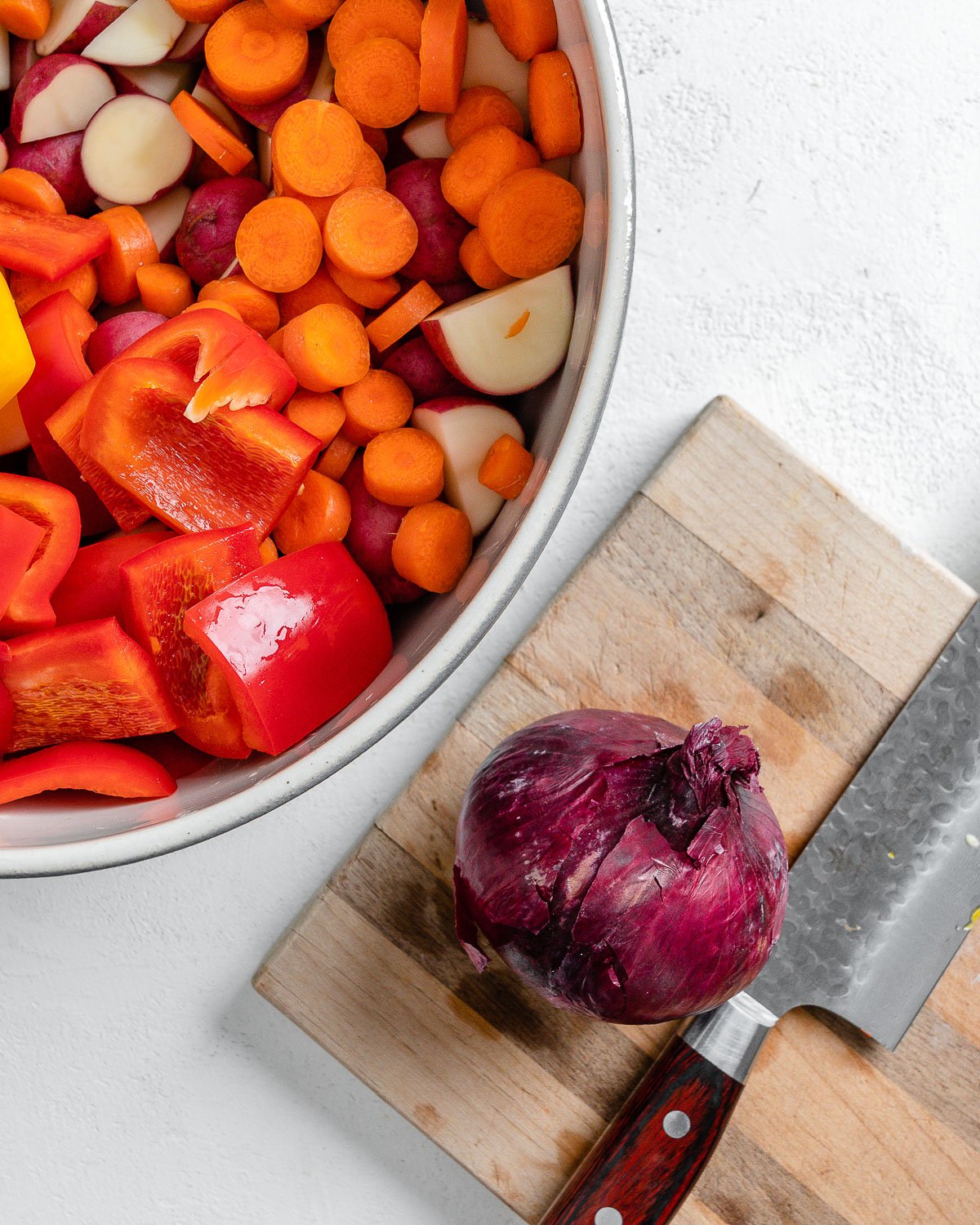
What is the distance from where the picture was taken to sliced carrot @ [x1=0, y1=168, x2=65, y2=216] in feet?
3.49

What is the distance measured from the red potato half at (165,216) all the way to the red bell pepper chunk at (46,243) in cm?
8

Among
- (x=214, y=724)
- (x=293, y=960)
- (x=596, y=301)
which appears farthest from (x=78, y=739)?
(x=596, y=301)

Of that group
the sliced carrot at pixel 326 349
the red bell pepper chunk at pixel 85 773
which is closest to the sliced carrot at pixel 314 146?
the sliced carrot at pixel 326 349

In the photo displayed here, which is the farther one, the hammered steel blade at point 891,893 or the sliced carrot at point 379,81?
the hammered steel blade at point 891,893

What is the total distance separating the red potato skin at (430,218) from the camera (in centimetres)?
105

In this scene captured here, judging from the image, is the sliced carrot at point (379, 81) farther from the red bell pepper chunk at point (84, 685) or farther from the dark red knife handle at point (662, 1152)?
the dark red knife handle at point (662, 1152)

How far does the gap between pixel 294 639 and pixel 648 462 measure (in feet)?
1.84

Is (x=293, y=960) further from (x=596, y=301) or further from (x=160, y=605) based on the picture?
(x=596, y=301)

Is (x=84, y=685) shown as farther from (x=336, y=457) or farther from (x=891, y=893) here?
(x=891, y=893)

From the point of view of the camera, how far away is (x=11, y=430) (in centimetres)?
105

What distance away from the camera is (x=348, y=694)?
1.00 metres

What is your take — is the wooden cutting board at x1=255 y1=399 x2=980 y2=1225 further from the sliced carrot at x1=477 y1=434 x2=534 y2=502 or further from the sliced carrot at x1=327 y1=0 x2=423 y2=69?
the sliced carrot at x1=327 y1=0 x2=423 y2=69

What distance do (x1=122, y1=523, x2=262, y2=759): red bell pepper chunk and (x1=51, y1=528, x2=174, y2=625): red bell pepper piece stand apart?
0.06 m

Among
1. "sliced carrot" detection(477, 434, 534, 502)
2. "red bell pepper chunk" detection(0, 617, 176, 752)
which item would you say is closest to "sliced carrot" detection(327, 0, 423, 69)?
"sliced carrot" detection(477, 434, 534, 502)
